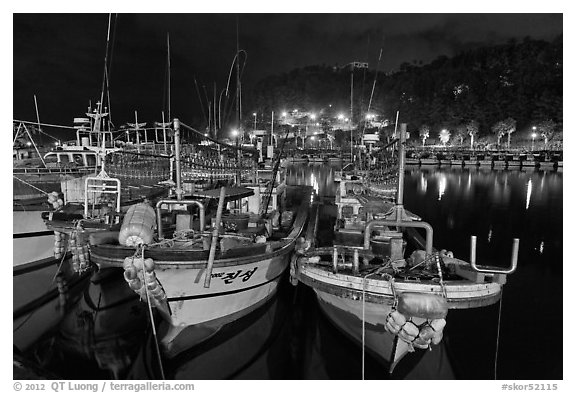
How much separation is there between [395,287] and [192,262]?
4.05m

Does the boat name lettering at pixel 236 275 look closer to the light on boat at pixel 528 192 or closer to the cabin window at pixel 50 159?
the cabin window at pixel 50 159

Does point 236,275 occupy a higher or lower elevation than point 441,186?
lower

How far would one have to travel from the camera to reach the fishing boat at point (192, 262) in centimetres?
727

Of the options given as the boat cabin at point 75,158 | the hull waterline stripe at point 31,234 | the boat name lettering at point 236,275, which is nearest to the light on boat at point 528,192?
the boat name lettering at point 236,275

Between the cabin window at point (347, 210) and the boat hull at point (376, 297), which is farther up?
the cabin window at point (347, 210)

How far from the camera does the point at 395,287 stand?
276 inches

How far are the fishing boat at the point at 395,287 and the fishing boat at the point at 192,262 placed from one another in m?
1.28

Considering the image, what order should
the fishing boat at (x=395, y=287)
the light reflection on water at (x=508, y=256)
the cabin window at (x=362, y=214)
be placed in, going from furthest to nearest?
the cabin window at (x=362, y=214)
the light reflection on water at (x=508, y=256)
the fishing boat at (x=395, y=287)

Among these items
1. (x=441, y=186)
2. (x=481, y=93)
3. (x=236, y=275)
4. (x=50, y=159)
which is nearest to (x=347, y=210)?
(x=236, y=275)

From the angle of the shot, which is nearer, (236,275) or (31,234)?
(236,275)

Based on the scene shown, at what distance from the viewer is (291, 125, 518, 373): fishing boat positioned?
264 inches

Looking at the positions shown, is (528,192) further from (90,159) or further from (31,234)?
(31,234)

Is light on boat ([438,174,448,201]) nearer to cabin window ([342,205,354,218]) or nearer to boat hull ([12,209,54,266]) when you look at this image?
cabin window ([342,205,354,218])

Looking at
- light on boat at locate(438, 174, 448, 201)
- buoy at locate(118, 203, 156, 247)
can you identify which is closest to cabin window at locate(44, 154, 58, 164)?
buoy at locate(118, 203, 156, 247)
